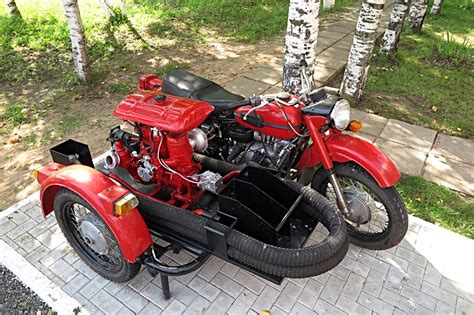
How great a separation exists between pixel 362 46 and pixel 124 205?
4405 mm

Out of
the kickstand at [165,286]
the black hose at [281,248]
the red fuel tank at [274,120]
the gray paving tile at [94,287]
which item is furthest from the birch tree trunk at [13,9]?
the kickstand at [165,286]

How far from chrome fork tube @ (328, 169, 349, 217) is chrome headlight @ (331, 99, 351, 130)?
1.24 ft

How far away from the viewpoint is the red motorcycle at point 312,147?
2914 millimetres

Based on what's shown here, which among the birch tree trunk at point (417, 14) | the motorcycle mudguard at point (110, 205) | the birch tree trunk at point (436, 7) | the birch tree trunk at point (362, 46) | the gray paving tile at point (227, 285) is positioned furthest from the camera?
the birch tree trunk at point (436, 7)

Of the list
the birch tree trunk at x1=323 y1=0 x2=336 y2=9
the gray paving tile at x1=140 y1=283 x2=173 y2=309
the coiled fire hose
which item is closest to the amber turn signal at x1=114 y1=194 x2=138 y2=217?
the coiled fire hose

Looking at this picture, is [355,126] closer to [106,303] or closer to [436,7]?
[106,303]

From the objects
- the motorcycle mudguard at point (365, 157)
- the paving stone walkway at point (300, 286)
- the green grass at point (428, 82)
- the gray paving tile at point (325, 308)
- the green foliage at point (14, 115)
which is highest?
the motorcycle mudguard at point (365, 157)

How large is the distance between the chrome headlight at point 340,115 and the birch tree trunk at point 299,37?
132 cm

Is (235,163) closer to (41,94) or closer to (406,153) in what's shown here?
(406,153)

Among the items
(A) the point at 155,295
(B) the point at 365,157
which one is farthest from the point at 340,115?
(A) the point at 155,295

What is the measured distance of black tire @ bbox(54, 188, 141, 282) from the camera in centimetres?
274

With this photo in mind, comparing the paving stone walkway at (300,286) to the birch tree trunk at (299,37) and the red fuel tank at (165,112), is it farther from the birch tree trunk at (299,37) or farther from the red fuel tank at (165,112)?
the birch tree trunk at (299,37)

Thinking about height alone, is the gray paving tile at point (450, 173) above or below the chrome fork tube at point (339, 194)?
below

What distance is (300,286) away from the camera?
2.96 meters
